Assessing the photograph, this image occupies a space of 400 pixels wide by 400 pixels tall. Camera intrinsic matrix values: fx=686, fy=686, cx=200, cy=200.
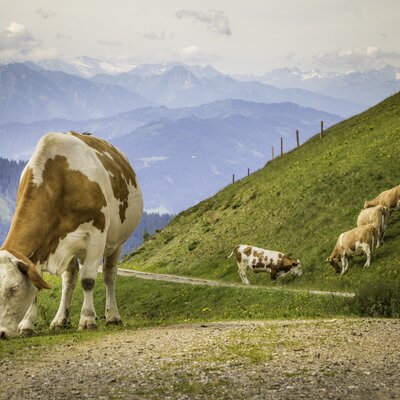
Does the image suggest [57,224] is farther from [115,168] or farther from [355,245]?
[355,245]

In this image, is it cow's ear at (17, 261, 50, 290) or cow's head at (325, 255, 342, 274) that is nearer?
cow's ear at (17, 261, 50, 290)

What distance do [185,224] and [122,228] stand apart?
2273 inches

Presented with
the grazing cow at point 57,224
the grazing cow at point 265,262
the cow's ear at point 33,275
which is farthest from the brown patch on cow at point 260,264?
the cow's ear at point 33,275

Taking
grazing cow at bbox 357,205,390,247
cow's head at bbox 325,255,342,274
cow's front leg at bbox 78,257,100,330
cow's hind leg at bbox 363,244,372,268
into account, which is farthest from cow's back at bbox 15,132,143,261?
grazing cow at bbox 357,205,390,247

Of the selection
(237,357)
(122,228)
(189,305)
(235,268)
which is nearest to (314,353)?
(237,357)

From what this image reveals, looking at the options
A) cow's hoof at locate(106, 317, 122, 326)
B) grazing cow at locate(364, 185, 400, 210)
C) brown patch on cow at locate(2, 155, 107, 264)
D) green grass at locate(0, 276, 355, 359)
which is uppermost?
grazing cow at locate(364, 185, 400, 210)

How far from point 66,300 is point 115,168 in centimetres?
366

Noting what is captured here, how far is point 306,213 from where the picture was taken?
52.2 meters

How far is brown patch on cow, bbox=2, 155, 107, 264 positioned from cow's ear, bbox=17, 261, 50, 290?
43 centimetres

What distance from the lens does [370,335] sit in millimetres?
13750

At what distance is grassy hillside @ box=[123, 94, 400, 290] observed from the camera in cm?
4159

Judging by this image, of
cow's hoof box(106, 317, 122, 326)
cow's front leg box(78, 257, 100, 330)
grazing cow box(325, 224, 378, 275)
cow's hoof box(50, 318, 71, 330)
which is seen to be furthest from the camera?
grazing cow box(325, 224, 378, 275)

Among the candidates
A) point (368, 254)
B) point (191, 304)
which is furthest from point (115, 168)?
point (368, 254)

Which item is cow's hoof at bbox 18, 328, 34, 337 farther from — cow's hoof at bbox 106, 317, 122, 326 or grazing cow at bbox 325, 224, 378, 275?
grazing cow at bbox 325, 224, 378, 275
